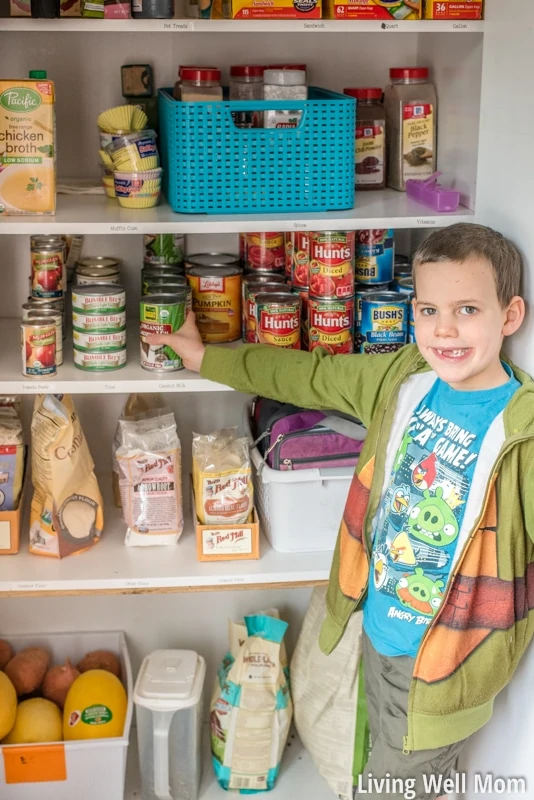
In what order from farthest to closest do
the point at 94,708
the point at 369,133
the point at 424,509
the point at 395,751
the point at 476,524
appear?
the point at 94,708 < the point at 369,133 < the point at 395,751 < the point at 424,509 < the point at 476,524

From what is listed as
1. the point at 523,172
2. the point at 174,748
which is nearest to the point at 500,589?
the point at 523,172

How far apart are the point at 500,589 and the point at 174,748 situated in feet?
3.24

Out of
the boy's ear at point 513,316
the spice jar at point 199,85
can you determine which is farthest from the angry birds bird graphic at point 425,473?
the spice jar at point 199,85

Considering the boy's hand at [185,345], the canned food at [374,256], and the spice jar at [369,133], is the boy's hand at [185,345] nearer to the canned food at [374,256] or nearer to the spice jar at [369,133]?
the canned food at [374,256]

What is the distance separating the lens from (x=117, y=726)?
2.29m

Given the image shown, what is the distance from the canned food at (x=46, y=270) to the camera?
207 centimetres

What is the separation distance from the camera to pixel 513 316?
1.70 metres

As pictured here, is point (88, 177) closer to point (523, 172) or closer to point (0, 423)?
point (0, 423)

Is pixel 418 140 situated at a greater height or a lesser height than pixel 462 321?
greater

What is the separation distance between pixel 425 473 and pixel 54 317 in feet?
2.49

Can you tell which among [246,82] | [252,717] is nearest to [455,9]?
[246,82]

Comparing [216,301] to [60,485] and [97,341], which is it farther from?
[60,485]

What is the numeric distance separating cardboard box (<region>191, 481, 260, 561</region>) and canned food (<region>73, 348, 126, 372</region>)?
14.0 inches

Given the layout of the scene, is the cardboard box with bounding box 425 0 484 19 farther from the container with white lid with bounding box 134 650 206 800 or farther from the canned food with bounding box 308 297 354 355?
the container with white lid with bounding box 134 650 206 800
